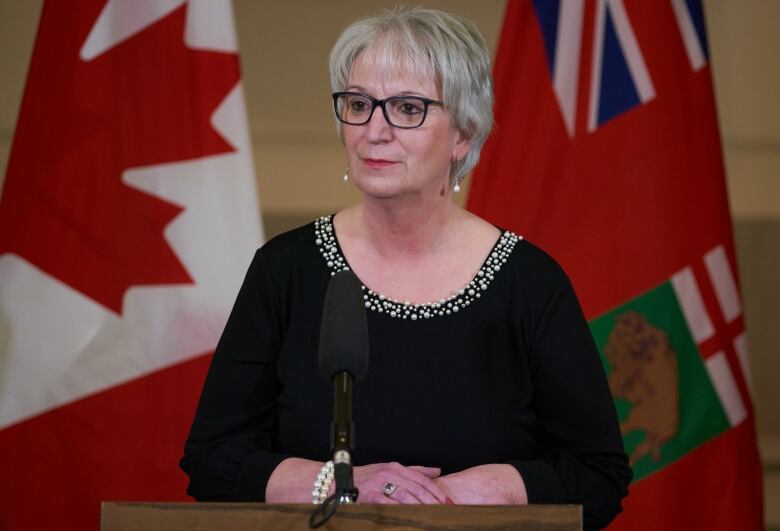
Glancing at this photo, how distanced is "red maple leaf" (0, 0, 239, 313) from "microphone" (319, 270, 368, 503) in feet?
5.42

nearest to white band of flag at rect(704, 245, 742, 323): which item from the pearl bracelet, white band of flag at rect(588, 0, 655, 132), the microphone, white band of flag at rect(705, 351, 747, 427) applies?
white band of flag at rect(705, 351, 747, 427)

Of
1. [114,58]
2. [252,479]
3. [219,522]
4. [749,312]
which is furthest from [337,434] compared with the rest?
[749,312]

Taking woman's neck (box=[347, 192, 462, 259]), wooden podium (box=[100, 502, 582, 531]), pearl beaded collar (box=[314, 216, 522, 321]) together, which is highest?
woman's neck (box=[347, 192, 462, 259])

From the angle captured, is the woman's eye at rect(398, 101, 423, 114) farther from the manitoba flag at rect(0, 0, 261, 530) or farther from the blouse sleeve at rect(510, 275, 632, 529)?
the manitoba flag at rect(0, 0, 261, 530)

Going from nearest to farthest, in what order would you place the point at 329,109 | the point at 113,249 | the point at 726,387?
the point at 113,249 < the point at 726,387 < the point at 329,109

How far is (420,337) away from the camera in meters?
2.04

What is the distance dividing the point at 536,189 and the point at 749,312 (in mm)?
932

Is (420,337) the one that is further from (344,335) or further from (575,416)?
(344,335)

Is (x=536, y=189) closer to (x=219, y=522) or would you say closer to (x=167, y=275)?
(x=167, y=275)

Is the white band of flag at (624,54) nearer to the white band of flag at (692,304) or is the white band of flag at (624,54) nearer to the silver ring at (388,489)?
the white band of flag at (692,304)

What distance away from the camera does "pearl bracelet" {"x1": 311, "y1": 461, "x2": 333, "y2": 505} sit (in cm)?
185

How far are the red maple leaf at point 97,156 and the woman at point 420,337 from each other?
3.39 ft

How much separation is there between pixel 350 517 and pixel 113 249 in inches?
72.1

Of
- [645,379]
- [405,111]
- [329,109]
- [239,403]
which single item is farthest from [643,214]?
[239,403]
